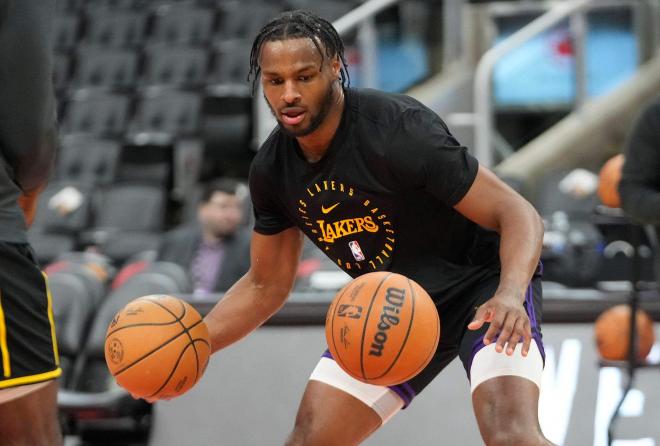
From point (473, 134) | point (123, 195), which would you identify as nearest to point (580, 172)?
point (473, 134)

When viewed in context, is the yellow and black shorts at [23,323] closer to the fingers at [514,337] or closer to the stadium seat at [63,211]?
the fingers at [514,337]

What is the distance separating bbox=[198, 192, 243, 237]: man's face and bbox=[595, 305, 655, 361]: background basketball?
285 cm

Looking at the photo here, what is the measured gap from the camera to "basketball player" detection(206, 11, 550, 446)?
11.0 feet

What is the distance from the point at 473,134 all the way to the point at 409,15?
170 centimetres

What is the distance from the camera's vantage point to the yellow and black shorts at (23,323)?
9.77 ft

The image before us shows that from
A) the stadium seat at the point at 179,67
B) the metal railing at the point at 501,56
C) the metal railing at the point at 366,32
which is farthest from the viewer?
the stadium seat at the point at 179,67

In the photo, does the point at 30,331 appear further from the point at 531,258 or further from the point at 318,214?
the point at 531,258

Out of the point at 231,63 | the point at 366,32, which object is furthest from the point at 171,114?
the point at 366,32

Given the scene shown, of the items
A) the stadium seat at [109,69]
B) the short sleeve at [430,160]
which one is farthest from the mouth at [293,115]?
the stadium seat at [109,69]

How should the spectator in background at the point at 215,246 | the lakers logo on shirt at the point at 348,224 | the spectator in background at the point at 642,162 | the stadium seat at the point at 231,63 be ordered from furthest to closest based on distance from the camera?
the stadium seat at the point at 231,63 → the spectator in background at the point at 215,246 → the spectator in background at the point at 642,162 → the lakers logo on shirt at the point at 348,224

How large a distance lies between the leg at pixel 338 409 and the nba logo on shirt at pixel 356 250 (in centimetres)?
37

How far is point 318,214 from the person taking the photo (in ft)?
12.0

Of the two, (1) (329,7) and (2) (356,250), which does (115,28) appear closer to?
(1) (329,7)

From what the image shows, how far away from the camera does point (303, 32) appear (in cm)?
348
